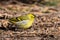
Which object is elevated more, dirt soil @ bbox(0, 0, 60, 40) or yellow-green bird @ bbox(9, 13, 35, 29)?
yellow-green bird @ bbox(9, 13, 35, 29)

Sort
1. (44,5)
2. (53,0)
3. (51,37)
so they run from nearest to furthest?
1. (51,37)
2. (44,5)
3. (53,0)

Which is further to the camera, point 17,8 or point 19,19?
point 17,8

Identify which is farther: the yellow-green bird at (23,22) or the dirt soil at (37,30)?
the yellow-green bird at (23,22)

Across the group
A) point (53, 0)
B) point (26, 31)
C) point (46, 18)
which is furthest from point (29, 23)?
point (53, 0)

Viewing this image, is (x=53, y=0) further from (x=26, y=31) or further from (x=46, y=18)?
(x=26, y=31)

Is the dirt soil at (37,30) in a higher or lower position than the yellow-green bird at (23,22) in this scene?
lower

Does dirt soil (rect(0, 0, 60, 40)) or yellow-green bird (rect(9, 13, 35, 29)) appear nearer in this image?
dirt soil (rect(0, 0, 60, 40))

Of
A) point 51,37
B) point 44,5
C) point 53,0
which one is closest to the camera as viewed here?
point 51,37

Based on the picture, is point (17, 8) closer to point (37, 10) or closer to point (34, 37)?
point (37, 10)

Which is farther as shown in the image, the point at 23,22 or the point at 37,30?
the point at 37,30

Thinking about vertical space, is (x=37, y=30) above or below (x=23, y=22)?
below
